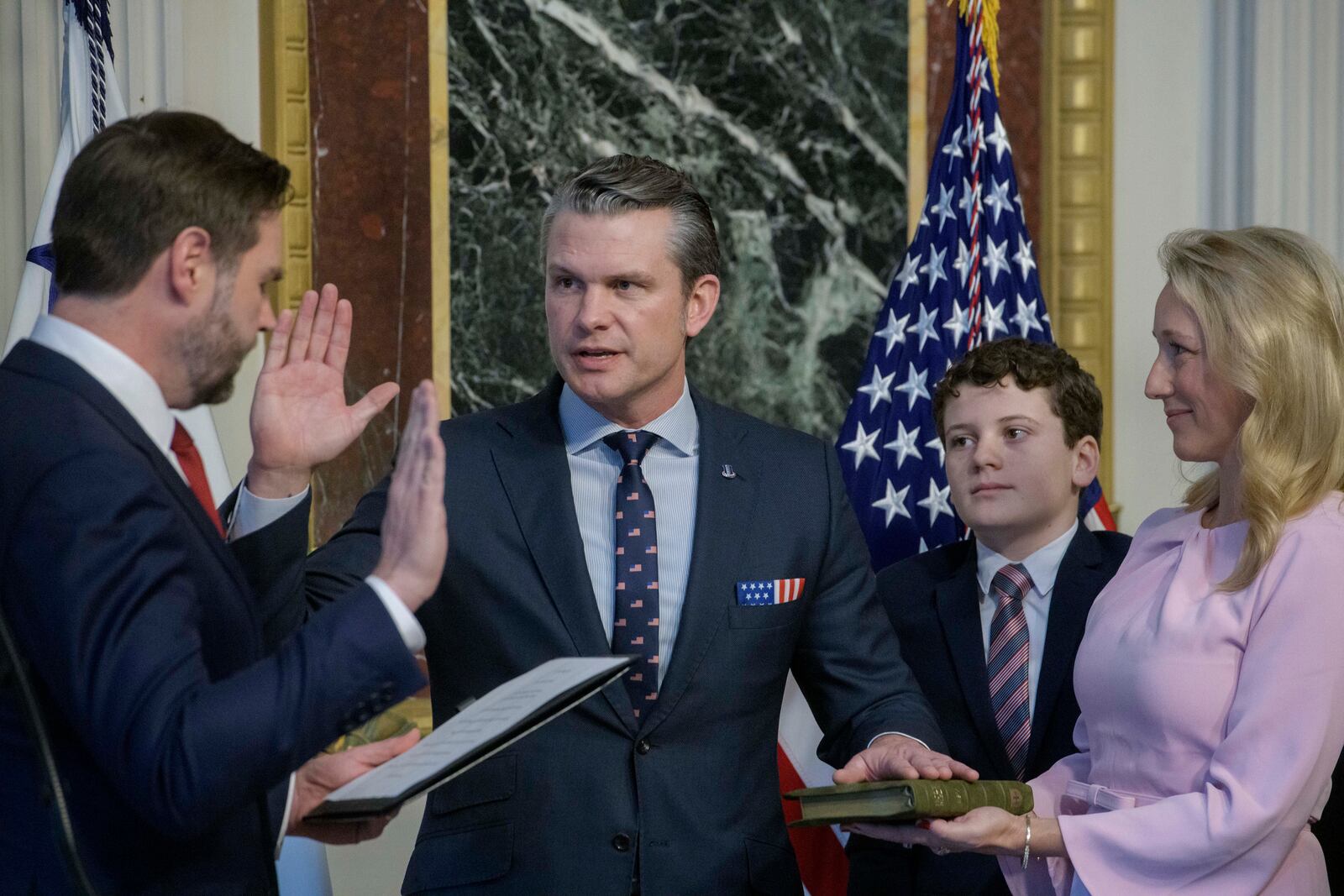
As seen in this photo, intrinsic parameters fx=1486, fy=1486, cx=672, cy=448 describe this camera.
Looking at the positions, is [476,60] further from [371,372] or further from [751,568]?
[751,568]

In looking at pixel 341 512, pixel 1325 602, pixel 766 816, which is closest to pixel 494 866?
pixel 766 816

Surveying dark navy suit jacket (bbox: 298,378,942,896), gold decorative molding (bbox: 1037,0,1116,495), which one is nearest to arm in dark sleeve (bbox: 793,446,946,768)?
dark navy suit jacket (bbox: 298,378,942,896)

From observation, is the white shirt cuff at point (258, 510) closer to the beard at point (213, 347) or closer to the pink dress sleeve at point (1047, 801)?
the beard at point (213, 347)

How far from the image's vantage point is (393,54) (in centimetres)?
438

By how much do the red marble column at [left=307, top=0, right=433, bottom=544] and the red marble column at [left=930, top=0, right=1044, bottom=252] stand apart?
1.61 m

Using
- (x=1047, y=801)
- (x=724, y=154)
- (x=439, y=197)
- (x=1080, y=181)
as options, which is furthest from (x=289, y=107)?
(x=1047, y=801)

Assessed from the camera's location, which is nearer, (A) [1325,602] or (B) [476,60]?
(A) [1325,602]

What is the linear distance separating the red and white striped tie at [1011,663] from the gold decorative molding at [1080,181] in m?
1.83

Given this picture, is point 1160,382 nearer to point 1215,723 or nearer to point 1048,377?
point 1215,723

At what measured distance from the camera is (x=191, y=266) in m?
1.72

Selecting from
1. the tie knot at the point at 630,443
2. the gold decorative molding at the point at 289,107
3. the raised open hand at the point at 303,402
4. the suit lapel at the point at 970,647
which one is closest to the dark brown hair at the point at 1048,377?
the suit lapel at the point at 970,647

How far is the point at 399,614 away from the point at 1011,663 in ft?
5.41

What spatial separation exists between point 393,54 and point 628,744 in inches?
105

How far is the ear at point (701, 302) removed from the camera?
2711mm
